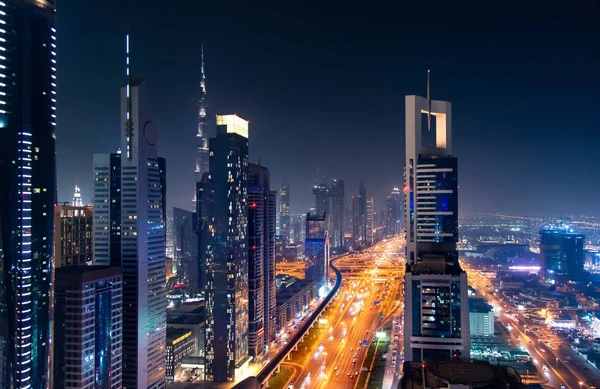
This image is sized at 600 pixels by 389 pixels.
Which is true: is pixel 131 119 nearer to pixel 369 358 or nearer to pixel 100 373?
pixel 100 373

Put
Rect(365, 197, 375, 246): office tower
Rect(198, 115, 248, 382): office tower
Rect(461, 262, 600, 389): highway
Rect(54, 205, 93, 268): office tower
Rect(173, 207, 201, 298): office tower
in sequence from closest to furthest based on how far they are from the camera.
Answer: Rect(461, 262, 600, 389): highway → Rect(54, 205, 93, 268): office tower → Rect(198, 115, 248, 382): office tower → Rect(173, 207, 201, 298): office tower → Rect(365, 197, 375, 246): office tower

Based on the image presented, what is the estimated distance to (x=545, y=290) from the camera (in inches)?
2013

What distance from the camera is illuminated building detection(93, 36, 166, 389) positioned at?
23406 millimetres

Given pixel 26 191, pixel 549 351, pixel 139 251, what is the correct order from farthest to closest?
pixel 549 351 < pixel 139 251 < pixel 26 191

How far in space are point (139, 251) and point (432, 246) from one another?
15.1m

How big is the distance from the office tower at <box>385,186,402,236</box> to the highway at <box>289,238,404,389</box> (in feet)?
137

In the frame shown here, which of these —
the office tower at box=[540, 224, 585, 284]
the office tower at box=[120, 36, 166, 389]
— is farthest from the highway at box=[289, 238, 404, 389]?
the office tower at box=[540, 224, 585, 284]

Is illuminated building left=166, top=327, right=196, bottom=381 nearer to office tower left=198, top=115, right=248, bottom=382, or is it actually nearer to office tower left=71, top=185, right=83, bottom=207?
office tower left=198, top=115, right=248, bottom=382

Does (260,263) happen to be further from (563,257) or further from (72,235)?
(563,257)

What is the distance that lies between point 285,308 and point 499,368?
99.3ft

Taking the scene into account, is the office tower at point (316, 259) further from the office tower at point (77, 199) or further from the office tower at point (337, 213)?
the office tower at point (337, 213)

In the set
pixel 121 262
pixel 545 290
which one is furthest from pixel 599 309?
pixel 121 262

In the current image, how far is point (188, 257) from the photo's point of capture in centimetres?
5747

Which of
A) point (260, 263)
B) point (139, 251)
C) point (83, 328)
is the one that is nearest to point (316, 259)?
point (260, 263)
